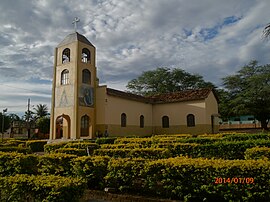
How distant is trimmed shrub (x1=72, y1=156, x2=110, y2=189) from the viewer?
249 inches

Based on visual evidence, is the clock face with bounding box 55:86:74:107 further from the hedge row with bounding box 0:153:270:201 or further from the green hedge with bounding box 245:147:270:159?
the green hedge with bounding box 245:147:270:159

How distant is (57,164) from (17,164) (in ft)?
3.49

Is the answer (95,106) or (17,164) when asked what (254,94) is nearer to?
(95,106)

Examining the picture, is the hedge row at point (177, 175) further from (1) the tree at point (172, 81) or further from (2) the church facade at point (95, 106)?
(1) the tree at point (172, 81)

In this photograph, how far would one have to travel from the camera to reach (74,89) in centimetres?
2572

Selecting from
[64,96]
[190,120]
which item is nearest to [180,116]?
[190,120]

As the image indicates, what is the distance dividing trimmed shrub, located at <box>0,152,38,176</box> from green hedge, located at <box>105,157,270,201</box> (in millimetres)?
2534

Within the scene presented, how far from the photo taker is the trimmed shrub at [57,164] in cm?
695

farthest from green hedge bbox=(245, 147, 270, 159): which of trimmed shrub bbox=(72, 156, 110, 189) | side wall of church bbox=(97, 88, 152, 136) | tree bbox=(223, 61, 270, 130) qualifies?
tree bbox=(223, 61, 270, 130)

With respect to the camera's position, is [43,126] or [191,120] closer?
[191,120]

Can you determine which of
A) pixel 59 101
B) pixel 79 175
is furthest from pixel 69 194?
pixel 59 101

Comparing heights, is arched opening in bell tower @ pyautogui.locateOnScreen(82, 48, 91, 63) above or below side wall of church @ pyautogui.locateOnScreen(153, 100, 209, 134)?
above

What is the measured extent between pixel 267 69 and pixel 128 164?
36022 millimetres

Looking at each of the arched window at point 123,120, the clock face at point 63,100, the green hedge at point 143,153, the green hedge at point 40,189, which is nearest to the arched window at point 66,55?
the clock face at point 63,100
